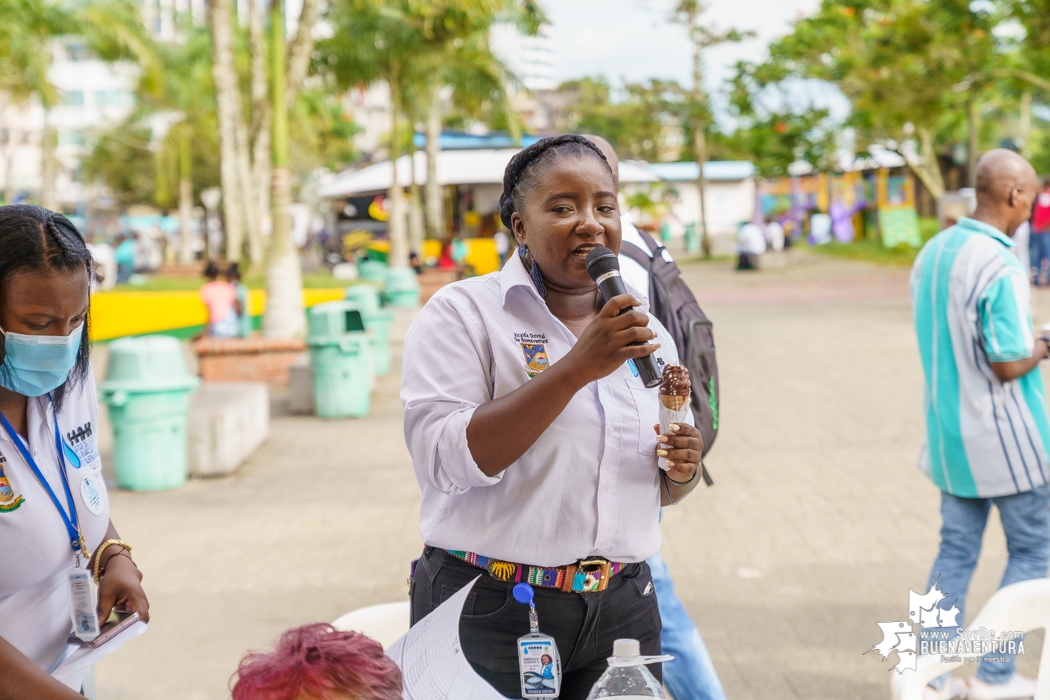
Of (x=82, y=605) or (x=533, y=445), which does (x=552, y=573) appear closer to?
(x=533, y=445)

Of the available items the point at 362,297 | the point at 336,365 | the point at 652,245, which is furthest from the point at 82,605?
the point at 362,297

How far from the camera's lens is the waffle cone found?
2043 mm

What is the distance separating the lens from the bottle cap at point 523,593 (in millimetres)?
2080

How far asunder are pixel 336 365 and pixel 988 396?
6.78 metres

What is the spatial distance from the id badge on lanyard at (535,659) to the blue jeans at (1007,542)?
198 cm

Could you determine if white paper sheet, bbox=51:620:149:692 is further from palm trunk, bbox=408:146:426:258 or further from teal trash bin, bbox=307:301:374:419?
palm trunk, bbox=408:146:426:258

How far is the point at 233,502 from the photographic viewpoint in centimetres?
674

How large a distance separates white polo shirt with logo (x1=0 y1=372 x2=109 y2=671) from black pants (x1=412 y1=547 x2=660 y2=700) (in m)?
0.72

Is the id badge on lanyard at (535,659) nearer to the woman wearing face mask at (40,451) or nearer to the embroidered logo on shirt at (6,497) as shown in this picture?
the woman wearing face mask at (40,451)

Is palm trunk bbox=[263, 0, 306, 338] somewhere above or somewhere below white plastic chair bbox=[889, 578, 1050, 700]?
above

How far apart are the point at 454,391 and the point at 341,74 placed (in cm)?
2372

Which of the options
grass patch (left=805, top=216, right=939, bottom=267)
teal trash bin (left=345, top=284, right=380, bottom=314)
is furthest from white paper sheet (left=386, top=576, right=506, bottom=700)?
grass patch (left=805, top=216, right=939, bottom=267)

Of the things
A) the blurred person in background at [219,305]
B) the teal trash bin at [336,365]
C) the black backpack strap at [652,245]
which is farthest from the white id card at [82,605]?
the blurred person in background at [219,305]

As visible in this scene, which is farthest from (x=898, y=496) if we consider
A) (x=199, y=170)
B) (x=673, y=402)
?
(x=199, y=170)
